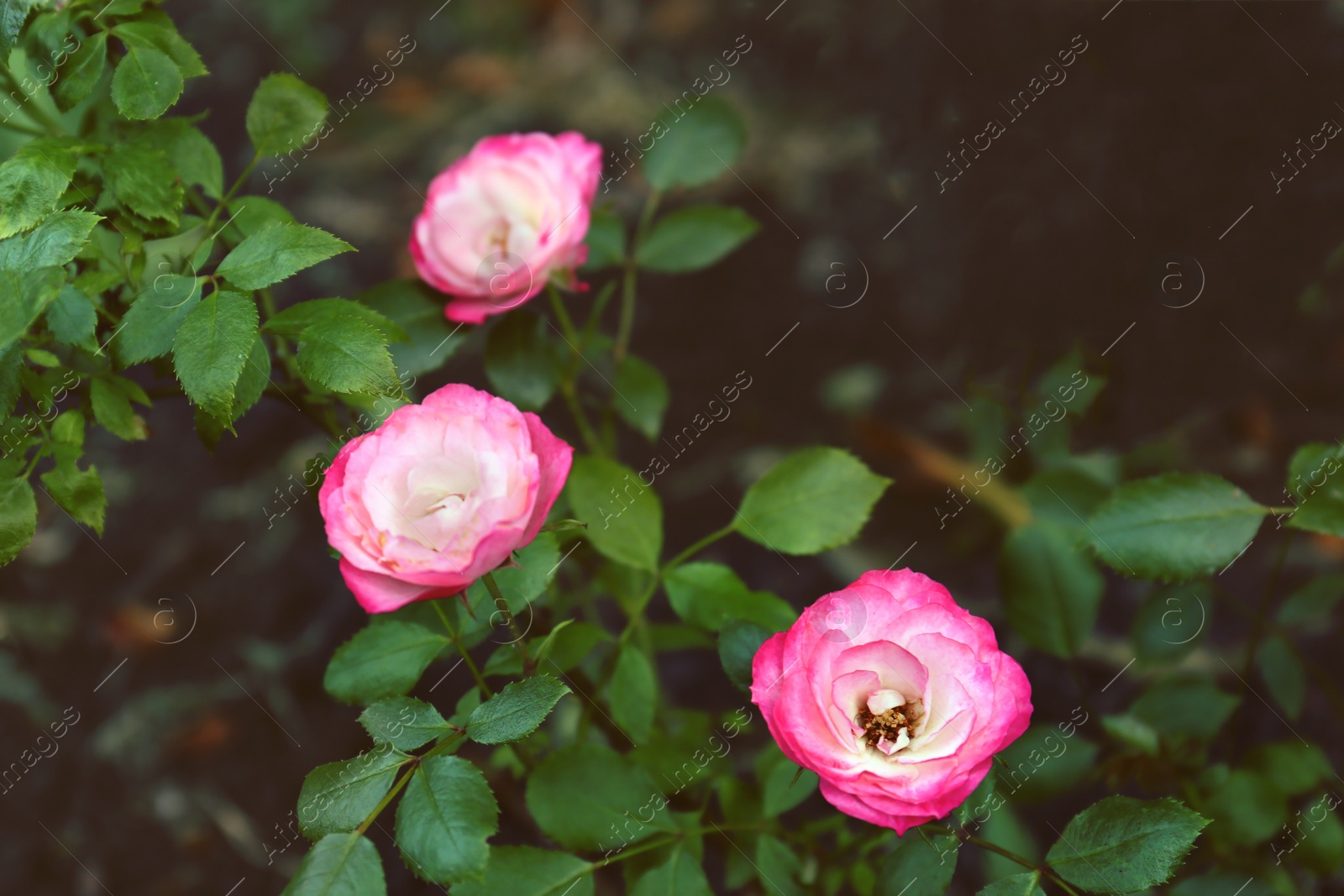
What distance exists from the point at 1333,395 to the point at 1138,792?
3.08 ft

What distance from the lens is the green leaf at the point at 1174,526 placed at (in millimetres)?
986


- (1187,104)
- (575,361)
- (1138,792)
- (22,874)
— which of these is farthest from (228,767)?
(1187,104)

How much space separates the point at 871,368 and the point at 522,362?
1.19 meters

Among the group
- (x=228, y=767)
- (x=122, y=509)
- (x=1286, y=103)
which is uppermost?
(x=122, y=509)

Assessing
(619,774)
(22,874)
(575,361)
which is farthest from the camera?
(22,874)

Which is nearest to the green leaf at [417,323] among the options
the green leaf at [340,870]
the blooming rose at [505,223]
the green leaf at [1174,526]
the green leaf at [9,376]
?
the blooming rose at [505,223]

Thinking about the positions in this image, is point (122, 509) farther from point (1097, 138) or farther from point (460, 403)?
point (1097, 138)

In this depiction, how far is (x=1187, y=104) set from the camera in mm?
1693

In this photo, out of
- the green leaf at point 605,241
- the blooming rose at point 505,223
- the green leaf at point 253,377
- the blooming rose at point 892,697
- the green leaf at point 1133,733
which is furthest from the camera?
the green leaf at point 605,241

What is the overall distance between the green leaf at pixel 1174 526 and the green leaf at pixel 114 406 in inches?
37.5

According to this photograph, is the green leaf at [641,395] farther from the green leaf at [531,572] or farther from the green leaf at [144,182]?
the green leaf at [144,182]

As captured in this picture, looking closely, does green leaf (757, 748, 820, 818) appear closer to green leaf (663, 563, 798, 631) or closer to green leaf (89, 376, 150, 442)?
green leaf (663, 563, 798, 631)

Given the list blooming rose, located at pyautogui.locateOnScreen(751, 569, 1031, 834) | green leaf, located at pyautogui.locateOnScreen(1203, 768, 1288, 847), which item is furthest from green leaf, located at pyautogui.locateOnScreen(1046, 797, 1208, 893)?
green leaf, located at pyautogui.locateOnScreen(1203, 768, 1288, 847)

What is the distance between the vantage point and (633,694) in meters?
1.05
